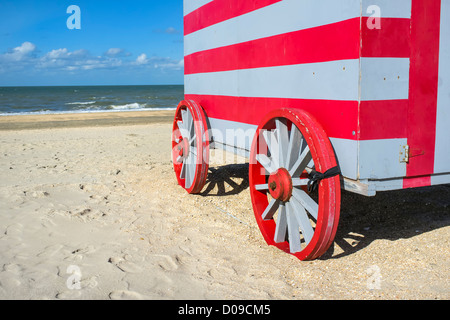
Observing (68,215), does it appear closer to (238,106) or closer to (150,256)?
(150,256)

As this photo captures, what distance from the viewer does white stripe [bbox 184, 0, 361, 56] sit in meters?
2.86

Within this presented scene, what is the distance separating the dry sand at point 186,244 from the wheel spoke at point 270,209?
0.26m

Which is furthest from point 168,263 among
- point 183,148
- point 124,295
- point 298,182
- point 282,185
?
point 183,148

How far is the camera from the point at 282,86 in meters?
3.58

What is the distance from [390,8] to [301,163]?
1.22 meters

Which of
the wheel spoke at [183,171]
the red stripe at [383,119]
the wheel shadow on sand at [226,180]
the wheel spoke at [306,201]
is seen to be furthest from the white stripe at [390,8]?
A: the wheel spoke at [183,171]

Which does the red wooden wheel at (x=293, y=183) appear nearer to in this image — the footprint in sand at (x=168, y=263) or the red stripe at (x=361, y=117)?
the red stripe at (x=361, y=117)

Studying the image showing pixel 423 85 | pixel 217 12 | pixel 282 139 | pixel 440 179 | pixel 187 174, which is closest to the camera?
pixel 423 85

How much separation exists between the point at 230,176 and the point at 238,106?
77.3 inches

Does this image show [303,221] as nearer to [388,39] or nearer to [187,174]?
[388,39]

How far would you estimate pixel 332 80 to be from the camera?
9.77 ft

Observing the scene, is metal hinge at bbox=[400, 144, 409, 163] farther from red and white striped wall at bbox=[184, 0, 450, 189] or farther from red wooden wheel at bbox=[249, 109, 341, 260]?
red wooden wheel at bbox=[249, 109, 341, 260]

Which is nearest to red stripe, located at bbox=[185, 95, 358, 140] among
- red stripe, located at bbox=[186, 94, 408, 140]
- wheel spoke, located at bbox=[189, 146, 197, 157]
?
red stripe, located at bbox=[186, 94, 408, 140]

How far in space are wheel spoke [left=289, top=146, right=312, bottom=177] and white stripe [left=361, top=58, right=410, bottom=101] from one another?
0.61 meters
